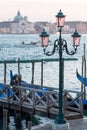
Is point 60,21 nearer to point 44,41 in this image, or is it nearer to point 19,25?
point 44,41

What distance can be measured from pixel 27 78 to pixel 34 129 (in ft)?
97.4

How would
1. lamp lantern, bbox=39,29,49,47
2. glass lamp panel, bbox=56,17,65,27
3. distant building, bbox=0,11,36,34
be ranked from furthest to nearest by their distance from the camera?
distant building, bbox=0,11,36,34 → lamp lantern, bbox=39,29,49,47 → glass lamp panel, bbox=56,17,65,27

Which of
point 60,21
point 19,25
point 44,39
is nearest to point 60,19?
point 60,21

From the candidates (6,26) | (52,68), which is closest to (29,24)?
(6,26)

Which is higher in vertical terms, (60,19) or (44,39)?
(60,19)

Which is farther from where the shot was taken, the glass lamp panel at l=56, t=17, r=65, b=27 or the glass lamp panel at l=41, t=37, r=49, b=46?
the glass lamp panel at l=41, t=37, r=49, b=46

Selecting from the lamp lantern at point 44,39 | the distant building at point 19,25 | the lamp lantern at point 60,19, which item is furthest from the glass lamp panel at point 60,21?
the distant building at point 19,25

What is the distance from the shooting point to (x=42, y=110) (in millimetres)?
16672

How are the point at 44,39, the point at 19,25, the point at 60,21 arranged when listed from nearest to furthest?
the point at 60,21 < the point at 44,39 < the point at 19,25

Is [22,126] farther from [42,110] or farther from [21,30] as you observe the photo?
[21,30]

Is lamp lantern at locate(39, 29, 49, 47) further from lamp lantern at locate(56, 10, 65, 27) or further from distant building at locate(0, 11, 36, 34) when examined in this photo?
distant building at locate(0, 11, 36, 34)

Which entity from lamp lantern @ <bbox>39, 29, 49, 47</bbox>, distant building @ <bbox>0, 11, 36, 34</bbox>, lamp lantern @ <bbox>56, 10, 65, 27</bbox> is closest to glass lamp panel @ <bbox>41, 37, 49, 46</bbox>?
lamp lantern @ <bbox>39, 29, 49, 47</bbox>

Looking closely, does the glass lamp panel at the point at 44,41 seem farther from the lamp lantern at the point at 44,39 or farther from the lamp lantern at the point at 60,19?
the lamp lantern at the point at 60,19

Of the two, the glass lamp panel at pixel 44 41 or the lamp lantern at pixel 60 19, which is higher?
the lamp lantern at pixel 60 19
